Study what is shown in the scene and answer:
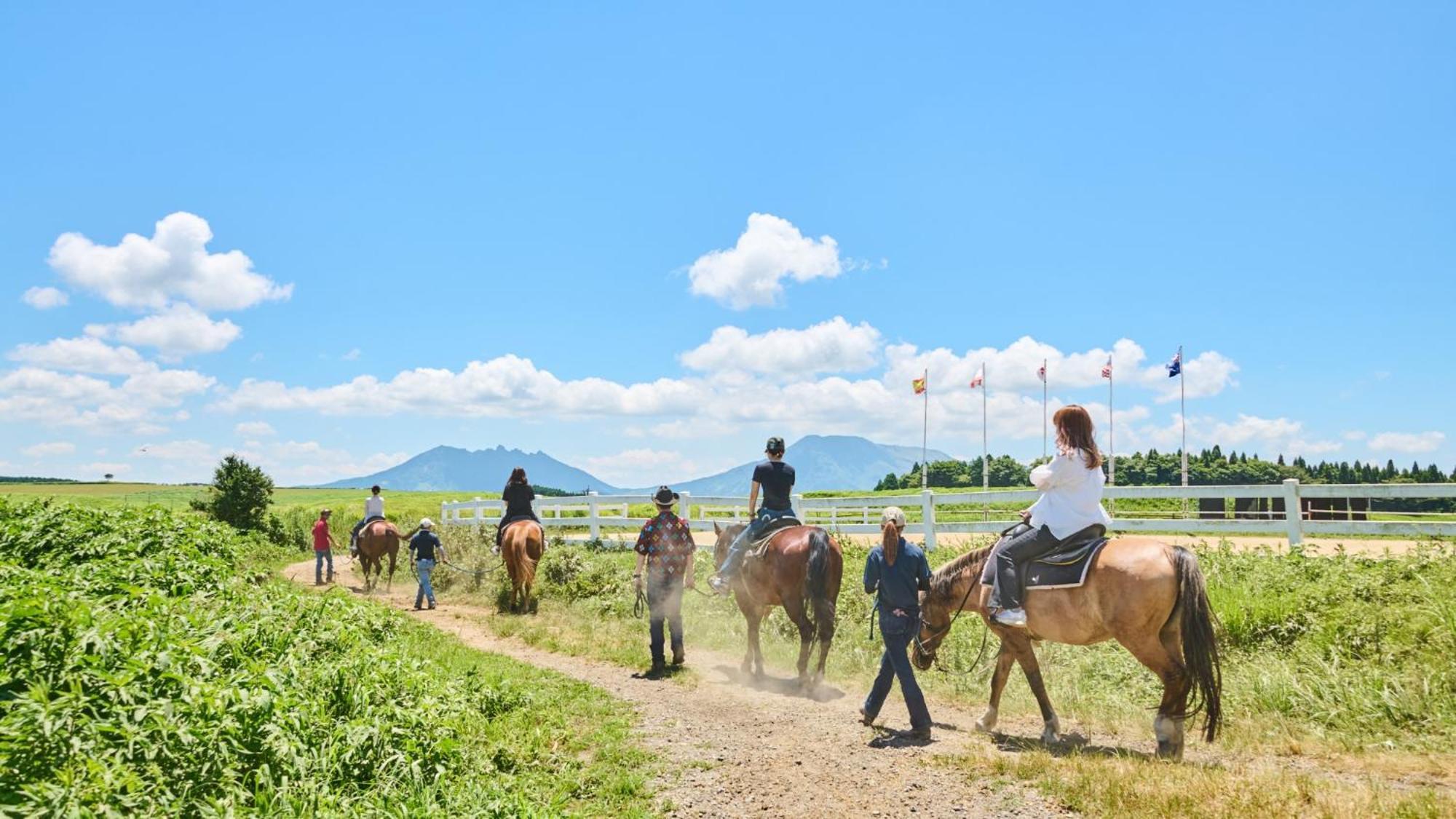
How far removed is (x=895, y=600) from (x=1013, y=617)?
41.1 inches

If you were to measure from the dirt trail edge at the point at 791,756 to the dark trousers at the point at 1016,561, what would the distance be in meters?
1.29

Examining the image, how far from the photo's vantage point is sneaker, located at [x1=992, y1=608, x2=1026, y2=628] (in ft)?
23.7

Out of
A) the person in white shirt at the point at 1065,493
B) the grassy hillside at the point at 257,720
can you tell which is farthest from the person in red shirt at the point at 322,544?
the person in white shirt at the point at 1065,493

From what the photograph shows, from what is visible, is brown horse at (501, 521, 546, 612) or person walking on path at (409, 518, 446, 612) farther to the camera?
person walking on path at (409, 518, 446, 612)

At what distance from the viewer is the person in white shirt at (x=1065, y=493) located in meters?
6.95

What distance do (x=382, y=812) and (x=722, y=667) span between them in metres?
6.64

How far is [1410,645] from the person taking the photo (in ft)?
26.7

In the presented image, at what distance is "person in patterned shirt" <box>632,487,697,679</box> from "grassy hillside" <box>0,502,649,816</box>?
69.3 inches

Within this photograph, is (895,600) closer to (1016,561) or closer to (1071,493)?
(1016,561)

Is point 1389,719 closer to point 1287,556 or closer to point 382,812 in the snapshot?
point 1287,556

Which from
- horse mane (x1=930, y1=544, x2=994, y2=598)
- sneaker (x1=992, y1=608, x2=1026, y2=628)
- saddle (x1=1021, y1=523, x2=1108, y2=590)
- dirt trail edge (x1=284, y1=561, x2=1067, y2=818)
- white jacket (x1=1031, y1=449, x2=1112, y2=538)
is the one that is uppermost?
white jacket (x1=1031, y1=449, x2=1112, y2=538)

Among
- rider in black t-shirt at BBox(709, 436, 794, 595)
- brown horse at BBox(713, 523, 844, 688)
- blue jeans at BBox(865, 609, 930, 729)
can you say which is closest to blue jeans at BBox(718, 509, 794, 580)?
rider in black t-shirt at BBox(709, 436, 794, 595)

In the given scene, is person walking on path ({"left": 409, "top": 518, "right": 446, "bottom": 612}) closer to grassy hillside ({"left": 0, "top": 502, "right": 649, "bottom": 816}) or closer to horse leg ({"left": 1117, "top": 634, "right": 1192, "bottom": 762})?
grassy hillside ({"left": 0, "top": 502, "right": 649, "bottom": 816})

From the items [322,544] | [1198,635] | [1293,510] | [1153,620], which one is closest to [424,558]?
[322,544]
